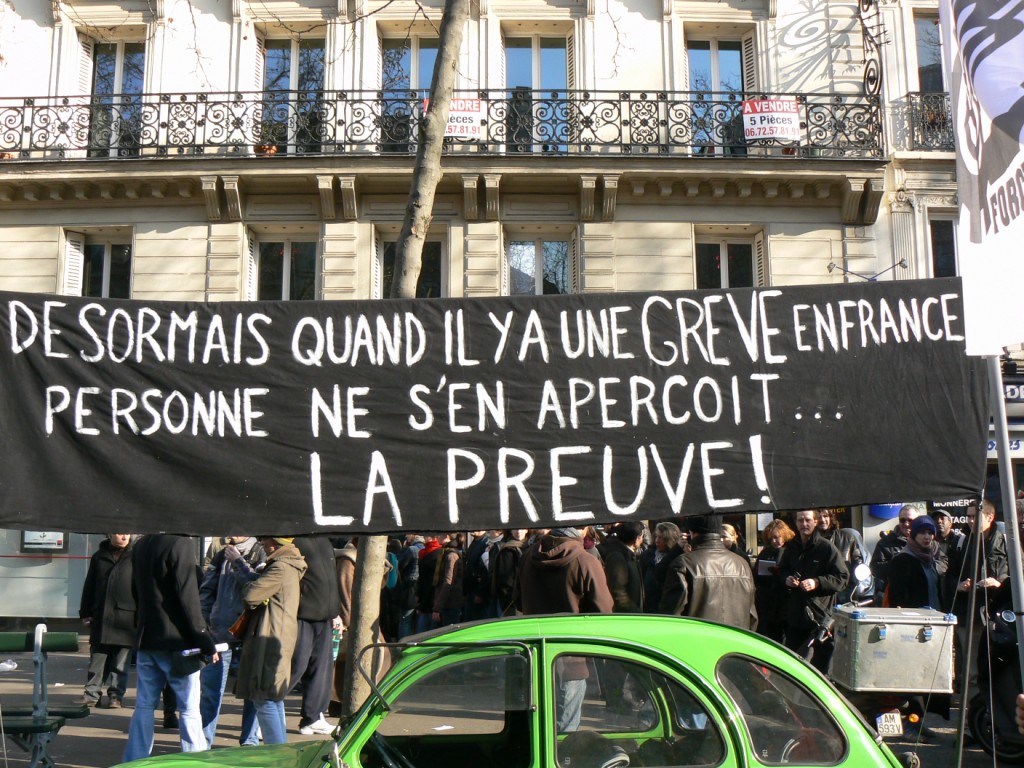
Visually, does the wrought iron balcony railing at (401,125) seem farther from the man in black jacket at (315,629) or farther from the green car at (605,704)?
the green car at (605,704)

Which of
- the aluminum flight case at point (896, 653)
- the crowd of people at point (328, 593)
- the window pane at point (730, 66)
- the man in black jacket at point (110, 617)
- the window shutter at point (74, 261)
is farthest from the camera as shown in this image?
the window pane at point (730, 66)

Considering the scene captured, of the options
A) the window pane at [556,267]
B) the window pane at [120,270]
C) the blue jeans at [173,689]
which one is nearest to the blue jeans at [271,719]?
the blue jeans at [173,689]

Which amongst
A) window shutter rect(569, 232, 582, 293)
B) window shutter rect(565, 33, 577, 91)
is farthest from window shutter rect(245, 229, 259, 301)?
window shutter rect(565, 33, 577, 91)

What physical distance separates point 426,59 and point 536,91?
2.34 metres

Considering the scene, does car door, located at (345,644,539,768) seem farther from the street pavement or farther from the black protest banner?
the street pavement

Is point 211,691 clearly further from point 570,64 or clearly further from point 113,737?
point 570,64

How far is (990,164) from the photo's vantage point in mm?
3836

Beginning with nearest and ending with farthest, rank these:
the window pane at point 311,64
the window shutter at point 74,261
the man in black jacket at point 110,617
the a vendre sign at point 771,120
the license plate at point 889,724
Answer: the license plate at point 889,724
the man in black jacket at point 110,617
the a vendre sign at point 771,120
the window shutter at point 74,261
the window pane at point 311,64

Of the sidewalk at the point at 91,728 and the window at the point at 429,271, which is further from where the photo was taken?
the window at the point at 429,271

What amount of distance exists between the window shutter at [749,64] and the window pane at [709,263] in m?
2.75

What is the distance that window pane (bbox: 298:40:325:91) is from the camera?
54.1 ft

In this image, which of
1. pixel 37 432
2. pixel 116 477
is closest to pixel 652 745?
pixel 116 477

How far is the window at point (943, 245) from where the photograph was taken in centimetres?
1625

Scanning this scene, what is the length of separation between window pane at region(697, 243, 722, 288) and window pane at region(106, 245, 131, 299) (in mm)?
9545
